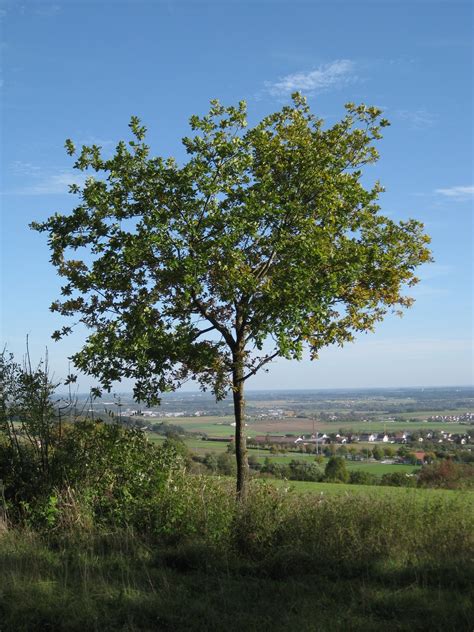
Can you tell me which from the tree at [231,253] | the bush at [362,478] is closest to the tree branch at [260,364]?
the tree at [231,253]

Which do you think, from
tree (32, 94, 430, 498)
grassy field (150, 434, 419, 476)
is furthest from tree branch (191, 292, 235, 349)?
grassy field (150, 434, 419, 476)

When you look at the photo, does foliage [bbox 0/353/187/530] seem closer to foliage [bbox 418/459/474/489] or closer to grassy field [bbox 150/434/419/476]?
grassy field [bbox 150/434/419/476]

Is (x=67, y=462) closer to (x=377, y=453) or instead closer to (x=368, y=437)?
(x=377, y=453)

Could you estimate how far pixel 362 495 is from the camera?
8898mm

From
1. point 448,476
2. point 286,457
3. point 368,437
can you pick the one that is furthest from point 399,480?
point 368,437

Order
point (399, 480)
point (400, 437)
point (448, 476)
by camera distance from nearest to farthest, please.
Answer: point (448, 476) → point (399, 480) → point (400, 437)

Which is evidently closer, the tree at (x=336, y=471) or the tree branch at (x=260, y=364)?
the tree branch at (x=260, y=364)

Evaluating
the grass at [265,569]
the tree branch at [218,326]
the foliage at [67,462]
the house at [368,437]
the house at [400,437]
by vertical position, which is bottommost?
the house at [400,437]

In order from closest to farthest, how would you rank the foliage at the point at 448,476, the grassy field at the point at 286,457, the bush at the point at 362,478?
the foliage at the point at 448,476 → the bush at the point at 362,478 → the grassy field at the point at 286,457

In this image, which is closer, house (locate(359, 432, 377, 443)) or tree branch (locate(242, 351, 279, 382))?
tree branch (locate(242, 351, 279, 382))

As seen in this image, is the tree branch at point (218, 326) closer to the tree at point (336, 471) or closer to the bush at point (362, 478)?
the bush at point (362, 478)

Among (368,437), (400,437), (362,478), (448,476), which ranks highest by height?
(448,476)

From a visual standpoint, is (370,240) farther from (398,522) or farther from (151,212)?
(398,522)

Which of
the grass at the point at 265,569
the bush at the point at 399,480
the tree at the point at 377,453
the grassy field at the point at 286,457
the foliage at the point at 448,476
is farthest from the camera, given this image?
the tree at the point at 377,453
